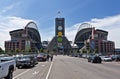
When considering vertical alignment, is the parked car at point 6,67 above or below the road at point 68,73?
above

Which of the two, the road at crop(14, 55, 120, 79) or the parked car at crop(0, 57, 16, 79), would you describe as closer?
the parked car at crop(0, 57, 16, 79)

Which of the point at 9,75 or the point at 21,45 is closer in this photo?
the point at 9,75

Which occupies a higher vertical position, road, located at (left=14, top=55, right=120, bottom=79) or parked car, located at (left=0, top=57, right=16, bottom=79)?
parked car, located at (left=0, top=57, right=16, bottom=79)

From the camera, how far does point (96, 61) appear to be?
53156 millimetres

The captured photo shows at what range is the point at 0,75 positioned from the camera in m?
13.8

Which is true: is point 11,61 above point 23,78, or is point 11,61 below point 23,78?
above

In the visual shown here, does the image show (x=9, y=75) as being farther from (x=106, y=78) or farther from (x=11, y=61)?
(x=106, y=78)

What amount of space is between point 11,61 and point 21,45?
607 feet

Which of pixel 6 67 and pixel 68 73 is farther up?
pixel 6 67

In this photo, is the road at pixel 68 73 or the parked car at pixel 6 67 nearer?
the parked car at pixel 6 67

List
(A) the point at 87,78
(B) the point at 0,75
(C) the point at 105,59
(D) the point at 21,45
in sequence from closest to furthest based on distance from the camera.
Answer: (B) the point at 0,75
(A) the point at 87,78
(C) the point at 105,59
(D) the point at 21,45

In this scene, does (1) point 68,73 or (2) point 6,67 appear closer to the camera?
(2) point 6,67

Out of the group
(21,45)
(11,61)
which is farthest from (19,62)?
(21,45)

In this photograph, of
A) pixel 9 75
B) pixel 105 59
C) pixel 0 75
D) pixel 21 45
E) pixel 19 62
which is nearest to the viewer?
pixel 0 75
